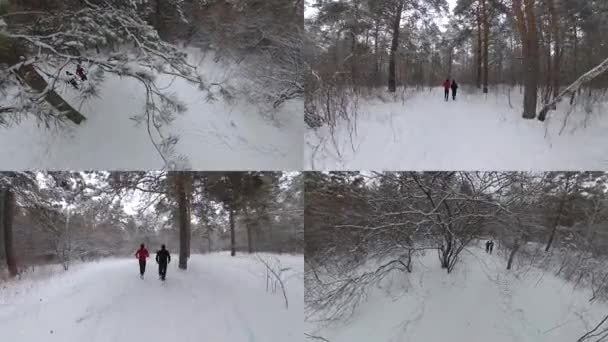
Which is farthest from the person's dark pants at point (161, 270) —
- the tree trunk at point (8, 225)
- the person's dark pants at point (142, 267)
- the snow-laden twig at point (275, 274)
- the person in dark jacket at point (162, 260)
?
the tree trunk at point (8, 225)

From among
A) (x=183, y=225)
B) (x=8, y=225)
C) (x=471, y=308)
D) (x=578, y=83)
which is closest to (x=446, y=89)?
(x=578, y=83)

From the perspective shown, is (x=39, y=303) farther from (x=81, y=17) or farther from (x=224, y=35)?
(x=224, y=35)

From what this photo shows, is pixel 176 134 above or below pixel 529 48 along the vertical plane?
below

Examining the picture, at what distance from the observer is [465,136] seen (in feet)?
9.03

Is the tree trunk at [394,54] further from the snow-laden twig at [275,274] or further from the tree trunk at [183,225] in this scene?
the tree trunk at [183,225]

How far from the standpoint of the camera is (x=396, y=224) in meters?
3.09

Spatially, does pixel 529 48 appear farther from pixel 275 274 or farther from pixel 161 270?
pixel 161 270

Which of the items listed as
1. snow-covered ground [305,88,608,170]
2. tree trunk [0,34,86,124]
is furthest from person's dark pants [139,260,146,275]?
snow-covered ground [305,88,608,170]

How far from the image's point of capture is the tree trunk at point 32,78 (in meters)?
2.71

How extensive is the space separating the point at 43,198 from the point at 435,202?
9.62ft

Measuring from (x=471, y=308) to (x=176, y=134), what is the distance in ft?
8.16

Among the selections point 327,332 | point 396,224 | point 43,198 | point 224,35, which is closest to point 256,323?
point 327,332

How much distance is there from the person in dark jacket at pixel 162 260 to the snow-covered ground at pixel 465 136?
4.44 ft

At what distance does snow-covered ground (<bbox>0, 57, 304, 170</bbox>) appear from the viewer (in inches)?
107
